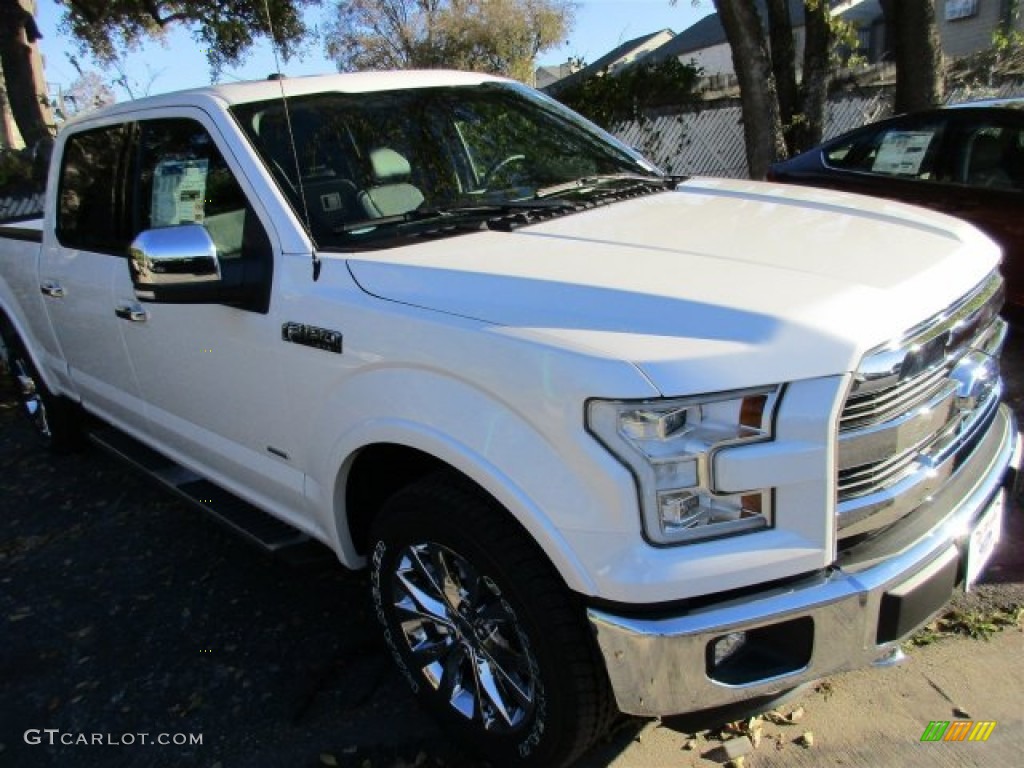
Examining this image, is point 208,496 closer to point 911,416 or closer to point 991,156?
point 911,416

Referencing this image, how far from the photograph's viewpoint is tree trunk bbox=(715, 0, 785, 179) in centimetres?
929

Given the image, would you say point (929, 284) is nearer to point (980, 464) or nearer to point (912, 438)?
point (912, 438)

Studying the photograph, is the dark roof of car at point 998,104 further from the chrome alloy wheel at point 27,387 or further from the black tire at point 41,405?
the chrome alloy wheel at point 27,387

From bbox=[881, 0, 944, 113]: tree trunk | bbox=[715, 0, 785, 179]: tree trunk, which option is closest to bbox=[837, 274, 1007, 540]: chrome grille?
bbox=[715, 0, 785, 179]: tree trunk

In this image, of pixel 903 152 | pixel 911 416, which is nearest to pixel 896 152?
pixel 903 152

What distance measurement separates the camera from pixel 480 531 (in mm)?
2145

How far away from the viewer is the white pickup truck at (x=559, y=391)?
184 centimetres

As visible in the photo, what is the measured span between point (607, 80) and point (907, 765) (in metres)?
12.6

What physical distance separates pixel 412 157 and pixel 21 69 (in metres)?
16.2

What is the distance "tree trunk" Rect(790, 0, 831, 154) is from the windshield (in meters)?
8.07

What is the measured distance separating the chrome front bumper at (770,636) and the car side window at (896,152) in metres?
4.88

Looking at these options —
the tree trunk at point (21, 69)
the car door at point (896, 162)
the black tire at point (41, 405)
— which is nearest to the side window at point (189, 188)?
the black tire at point (41, 405)

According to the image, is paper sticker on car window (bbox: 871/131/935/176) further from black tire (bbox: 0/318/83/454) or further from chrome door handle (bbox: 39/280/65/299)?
black tire (bbox: 0/318/83/454)

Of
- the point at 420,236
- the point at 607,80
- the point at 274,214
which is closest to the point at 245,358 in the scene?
the point at 274,214
